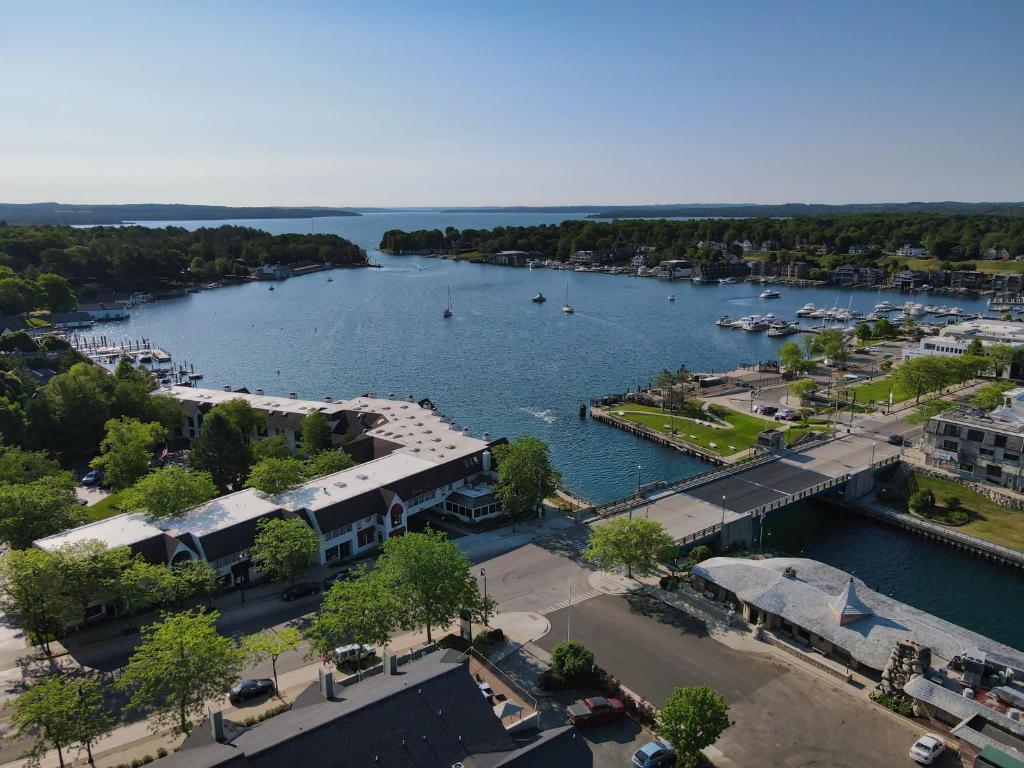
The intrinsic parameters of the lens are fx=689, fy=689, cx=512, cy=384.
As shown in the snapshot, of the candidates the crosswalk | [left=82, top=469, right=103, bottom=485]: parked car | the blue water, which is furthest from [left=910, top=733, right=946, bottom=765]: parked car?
[left=82, top=469, right=103, bottom=485]: parked car

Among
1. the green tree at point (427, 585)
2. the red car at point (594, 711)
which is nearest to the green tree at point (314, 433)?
the green tree at point (427, 585)

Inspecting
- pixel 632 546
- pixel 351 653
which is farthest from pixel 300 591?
pixel 632 546

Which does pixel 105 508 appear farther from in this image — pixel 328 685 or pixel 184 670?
pixel 328 685

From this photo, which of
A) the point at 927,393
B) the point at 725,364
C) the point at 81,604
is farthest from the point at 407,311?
the point at 81,604

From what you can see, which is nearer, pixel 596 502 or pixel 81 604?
pixel 81 604

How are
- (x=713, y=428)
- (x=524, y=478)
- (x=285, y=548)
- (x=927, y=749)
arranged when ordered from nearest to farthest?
1. (x=927, y=749)
2. (x=285, y=548)
3. (x=524, y=478)
4. (x=713, y=428)

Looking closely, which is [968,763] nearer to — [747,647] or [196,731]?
[747,647]
